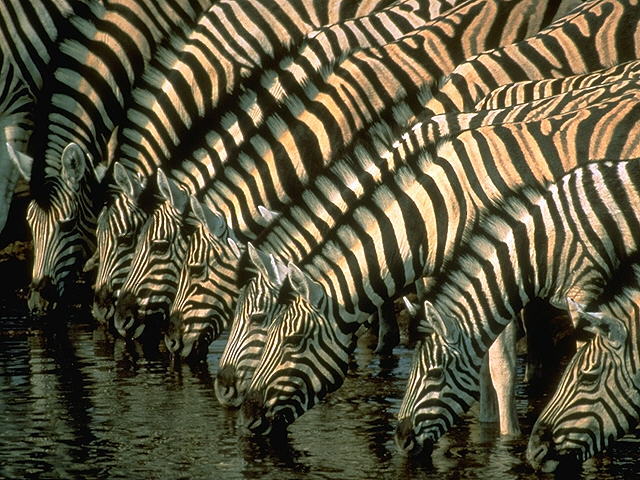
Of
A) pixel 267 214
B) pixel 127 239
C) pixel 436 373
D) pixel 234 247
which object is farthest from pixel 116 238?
pixel 436 373

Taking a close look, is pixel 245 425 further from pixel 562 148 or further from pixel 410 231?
pixel 562 148

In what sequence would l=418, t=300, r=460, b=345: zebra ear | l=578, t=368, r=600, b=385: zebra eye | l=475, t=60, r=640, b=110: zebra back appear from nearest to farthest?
l=578, t=368, r=600, b=385: zebra eye < l=418, t=300, r=460, b=345: zebra ear < l=475, t=60, r=640, b=110: zebra back

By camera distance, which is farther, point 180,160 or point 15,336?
point 15,336

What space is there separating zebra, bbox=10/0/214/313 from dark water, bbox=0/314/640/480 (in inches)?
38.2

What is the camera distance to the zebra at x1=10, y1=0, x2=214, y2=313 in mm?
14836

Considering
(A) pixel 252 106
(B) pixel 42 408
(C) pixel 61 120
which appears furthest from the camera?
(C) pixel 61 120

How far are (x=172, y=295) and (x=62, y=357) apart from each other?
1234 mm

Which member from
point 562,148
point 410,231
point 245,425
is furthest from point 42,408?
point 562,148

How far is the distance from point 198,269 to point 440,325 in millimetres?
3726

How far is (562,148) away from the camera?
10.7 metres

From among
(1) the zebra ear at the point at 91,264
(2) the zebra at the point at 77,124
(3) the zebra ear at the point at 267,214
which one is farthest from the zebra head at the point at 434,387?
(1) the zebra ear at the point at 91,264

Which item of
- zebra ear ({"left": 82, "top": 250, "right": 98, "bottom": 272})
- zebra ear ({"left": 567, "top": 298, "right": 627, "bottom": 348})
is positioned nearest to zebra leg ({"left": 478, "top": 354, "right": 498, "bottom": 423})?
zebra ear ({"left": 567, "top": 298, "right": 627, "bottom": 348})

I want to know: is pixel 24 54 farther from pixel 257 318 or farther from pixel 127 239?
pixel 257 318

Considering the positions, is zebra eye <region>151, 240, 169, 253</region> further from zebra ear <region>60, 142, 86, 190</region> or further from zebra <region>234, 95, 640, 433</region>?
zebra <region>234, 95, 640, 433</region>
